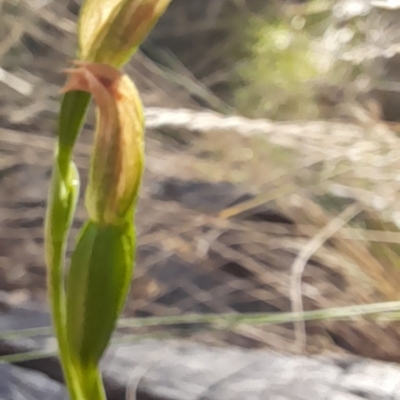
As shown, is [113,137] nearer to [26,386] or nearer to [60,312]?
[60,312]

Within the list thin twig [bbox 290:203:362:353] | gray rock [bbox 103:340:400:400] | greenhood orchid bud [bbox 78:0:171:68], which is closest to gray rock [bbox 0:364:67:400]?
gray rock [bbox 103:340:400:400]

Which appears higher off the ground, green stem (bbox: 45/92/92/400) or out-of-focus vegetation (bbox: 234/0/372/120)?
out-of-focus vegetation (bbox: 234/0/372/120)

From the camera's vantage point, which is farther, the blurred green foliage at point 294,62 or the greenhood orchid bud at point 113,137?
the blurred green foliage at point 294,62

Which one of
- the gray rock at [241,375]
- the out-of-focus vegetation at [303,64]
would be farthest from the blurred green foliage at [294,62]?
the gray rock at [241,375]

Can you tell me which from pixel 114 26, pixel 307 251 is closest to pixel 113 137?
pixel 114 26

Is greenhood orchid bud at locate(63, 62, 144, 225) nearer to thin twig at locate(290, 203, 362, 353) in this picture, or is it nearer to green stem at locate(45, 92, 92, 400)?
green stem at locate(45, 92, 92, 400)

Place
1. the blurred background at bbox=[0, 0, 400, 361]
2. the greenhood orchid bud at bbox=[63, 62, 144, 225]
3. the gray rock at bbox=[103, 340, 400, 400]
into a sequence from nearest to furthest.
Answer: the greenhood orchid bud at bbox=[63, 62, 144, 225]
the gray rock at bbox=[103, 340, 400, 400]
the blurred background at bbox=[0, 0, 400, 361]

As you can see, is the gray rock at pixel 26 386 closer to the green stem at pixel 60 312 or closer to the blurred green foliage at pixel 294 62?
the green stem at pixel 60 312
